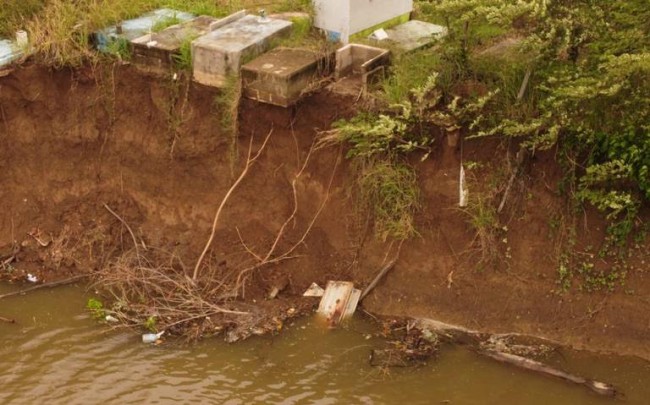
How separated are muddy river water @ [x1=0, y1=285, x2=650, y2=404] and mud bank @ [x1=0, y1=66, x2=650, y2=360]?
14.3 inches

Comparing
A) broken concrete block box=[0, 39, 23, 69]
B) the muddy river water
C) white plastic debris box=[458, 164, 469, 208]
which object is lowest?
the muddy river water

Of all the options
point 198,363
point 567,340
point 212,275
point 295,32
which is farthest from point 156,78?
point 567,340

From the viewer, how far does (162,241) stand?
688cm

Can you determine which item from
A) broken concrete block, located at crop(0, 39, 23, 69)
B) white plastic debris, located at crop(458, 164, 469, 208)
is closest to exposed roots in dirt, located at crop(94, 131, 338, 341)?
white plastic debris, located at crop(458, 164, 469, 208)

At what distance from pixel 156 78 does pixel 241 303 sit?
1.99m

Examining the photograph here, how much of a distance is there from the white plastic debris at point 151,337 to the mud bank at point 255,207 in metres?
0.82

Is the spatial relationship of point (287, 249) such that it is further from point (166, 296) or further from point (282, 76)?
point (282, 76)

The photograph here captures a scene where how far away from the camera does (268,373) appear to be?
5777mm

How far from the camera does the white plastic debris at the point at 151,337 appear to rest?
239 inches

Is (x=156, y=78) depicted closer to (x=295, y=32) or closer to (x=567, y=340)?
(x=295, y=32)

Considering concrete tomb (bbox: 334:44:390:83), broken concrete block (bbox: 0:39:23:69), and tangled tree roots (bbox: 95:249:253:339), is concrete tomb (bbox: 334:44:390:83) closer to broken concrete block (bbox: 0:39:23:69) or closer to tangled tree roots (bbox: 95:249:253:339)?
Answer: tangled tree roots (bbox: 95:249:253:339)

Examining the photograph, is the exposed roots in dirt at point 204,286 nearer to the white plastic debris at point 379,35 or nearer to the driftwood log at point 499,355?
the driftwood log at point 499,355

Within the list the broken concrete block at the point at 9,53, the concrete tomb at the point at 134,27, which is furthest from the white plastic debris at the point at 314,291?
the broken concrete block at the point at 9,53

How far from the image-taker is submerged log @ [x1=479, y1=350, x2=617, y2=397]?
5480 millimetres
